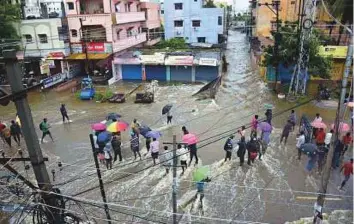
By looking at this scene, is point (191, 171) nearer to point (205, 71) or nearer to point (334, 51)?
point (334, 51)

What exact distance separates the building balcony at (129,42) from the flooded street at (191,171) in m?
8.41

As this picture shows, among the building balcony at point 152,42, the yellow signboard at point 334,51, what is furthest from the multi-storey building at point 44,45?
the yellow signboard at point 334,51

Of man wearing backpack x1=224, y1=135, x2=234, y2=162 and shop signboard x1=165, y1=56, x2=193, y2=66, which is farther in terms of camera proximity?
shop signboard x1=165, y1=56, x2=193, y2=66

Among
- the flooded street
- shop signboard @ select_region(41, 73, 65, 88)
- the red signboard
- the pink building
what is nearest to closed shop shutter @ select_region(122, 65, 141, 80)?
the pink building

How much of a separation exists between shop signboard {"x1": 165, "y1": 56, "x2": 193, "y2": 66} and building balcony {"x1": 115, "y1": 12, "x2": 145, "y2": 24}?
661cm

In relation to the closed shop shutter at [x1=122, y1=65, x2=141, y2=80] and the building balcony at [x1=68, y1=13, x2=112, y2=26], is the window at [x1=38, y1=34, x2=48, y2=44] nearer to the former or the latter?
the building balcony at [x1=68, y1=13, x2=112, y2=26]

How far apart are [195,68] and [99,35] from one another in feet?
31.8

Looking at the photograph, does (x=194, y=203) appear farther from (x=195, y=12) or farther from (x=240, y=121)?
(x=195, y=12)

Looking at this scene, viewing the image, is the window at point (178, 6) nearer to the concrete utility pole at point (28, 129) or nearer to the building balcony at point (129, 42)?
the building balcony at point (129, 42)

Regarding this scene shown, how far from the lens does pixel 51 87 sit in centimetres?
3003

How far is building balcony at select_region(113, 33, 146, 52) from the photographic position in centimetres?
3334

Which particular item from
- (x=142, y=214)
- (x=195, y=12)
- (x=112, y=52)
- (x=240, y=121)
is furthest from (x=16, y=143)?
(x=195, y=12)

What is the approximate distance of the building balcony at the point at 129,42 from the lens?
1313 inches

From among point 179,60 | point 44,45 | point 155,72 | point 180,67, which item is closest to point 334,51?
point 179,60
